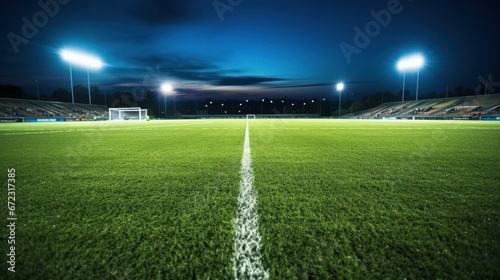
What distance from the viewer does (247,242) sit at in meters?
1.48

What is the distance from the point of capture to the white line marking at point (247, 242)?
1237mm

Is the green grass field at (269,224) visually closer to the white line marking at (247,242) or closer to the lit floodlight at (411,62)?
the white line marking at (247,242)

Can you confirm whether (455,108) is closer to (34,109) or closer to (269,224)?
(269,224)

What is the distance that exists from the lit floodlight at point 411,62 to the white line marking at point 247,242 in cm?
5595

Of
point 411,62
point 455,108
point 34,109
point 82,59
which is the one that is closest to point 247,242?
point 82,59

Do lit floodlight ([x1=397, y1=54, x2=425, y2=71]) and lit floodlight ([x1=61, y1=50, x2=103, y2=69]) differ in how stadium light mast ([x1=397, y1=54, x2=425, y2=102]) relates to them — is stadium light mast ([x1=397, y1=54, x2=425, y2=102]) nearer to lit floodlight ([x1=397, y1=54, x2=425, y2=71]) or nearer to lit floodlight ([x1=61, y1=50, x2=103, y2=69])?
lit floodlight ([x1=397, y1=54, x2=425, y2=71])

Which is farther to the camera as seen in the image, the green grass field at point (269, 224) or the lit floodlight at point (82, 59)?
the lit floodlight at point (82, 59)

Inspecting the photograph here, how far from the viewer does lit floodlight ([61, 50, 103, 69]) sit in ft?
122

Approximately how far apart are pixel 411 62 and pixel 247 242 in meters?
57.1

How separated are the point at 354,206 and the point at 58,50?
46076 mm

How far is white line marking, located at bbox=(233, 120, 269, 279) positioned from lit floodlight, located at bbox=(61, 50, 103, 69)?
45.8m

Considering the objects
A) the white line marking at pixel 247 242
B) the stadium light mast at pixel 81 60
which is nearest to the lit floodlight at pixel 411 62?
the stadium light mast at pixel 81 60

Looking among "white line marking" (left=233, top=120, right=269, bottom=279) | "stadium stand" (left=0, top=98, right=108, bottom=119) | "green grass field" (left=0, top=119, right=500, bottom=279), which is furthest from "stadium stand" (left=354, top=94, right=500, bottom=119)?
"stadium stand" (left=0, top=98, right=108, bottom=119)

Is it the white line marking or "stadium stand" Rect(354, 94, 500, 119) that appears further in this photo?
"stadium stand" Rect(354, 94, 500, 119)
